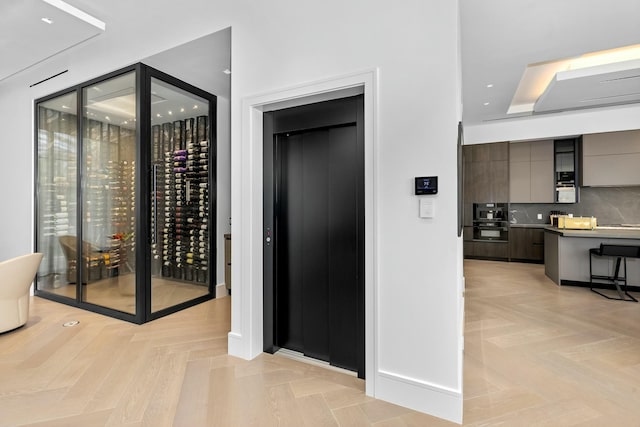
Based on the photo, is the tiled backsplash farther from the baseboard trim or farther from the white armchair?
the white armchair

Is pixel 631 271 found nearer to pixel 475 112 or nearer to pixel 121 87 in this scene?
pixel 475 112

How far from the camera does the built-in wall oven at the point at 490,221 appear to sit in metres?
7.05

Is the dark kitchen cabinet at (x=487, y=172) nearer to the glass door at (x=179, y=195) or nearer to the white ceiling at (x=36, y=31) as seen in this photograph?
the glass door at (x=179, y=195)

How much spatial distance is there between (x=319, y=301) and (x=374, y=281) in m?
0.70

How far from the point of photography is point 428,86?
196 cm

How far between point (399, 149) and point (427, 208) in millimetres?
438

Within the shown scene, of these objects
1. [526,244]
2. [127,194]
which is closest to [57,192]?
[127,194]

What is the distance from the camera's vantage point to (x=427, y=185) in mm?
1953

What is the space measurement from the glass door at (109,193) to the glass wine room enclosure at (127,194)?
12 millimetres

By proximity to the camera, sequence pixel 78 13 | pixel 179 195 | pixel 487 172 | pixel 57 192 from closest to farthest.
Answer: pixel 78 13
pixel 179 195
pixel 57 192
pixel 487 172

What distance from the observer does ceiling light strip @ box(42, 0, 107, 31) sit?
109 inches

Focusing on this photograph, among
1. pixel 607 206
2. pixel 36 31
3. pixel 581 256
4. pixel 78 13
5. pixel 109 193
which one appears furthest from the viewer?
pixel 607 206

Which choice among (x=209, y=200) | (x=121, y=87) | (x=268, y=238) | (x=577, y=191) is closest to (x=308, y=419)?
(x=268, y=238)

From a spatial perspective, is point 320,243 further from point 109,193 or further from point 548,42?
point 548,42
